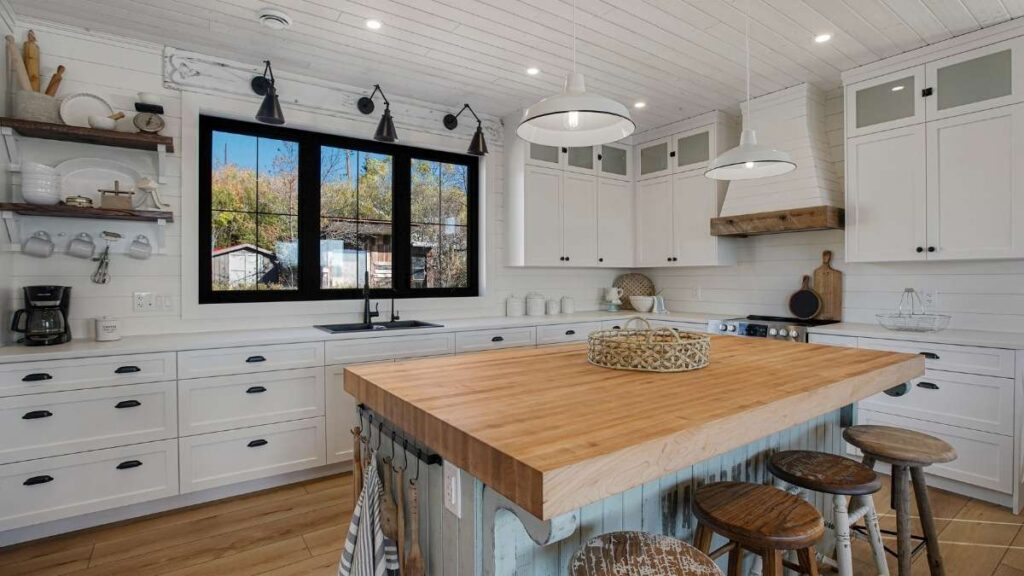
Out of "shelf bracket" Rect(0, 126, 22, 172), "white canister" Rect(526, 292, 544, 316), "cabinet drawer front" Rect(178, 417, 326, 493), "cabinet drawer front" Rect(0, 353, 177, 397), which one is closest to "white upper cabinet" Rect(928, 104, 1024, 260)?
"white canister" Rect(526, 292, 544, 316)

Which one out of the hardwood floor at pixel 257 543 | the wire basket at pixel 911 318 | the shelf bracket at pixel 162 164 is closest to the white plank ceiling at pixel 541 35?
the shelf bracket at pixel 162 164

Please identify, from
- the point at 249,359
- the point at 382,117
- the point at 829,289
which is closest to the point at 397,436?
the point at 249,359

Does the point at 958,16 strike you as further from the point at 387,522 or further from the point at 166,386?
the point at 166,386

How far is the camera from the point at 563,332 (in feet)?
13.5

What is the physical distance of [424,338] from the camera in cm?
342

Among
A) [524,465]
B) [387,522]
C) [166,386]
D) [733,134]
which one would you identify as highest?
[733,134]

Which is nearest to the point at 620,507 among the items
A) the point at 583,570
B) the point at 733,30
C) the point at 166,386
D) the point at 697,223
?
the point at 583,570

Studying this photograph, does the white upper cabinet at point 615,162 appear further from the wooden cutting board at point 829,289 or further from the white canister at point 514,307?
the wooden cutting board at point 829,289

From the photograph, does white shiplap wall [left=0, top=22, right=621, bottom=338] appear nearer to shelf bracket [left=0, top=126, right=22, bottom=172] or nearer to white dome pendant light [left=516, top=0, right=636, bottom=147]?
shelf bracket [left=0, top=126, right=22, bottom=172]

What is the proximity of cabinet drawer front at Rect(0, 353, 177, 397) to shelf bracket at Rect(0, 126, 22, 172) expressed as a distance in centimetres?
107

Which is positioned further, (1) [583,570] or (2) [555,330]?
(2) [555,330]

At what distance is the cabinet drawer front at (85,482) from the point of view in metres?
2.32

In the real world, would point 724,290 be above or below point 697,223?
below

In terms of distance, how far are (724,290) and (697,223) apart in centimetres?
68
